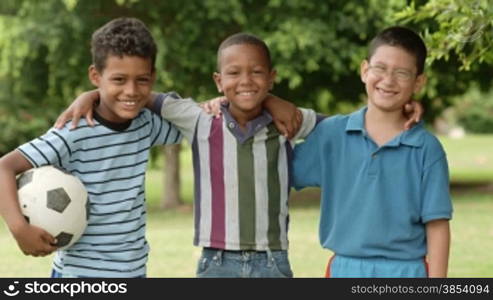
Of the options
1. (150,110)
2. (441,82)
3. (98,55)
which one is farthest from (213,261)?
(441,82)

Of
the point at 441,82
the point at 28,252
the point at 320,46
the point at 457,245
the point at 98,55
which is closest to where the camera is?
the point at 28,252

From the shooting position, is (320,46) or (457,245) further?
(320,46)

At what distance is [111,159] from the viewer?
13.9ft

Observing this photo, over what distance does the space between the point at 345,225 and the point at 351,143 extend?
1.22ft

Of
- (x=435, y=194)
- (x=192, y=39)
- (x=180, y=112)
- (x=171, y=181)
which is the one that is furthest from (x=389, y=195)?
(x=171, y=181)

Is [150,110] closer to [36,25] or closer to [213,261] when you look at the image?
[213,261]

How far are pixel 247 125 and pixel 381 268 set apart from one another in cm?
90

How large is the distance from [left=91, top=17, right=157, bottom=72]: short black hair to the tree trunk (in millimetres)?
15084

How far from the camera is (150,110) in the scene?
14.8 ft

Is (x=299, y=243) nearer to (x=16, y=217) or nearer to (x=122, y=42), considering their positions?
(x=122, y=42)

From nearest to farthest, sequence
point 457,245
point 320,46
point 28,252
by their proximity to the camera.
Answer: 1. point 28,252
2. point 457,245
3. point 320,46

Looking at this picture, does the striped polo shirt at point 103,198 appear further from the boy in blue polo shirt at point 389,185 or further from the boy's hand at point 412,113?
the boy's hand at point 412,113

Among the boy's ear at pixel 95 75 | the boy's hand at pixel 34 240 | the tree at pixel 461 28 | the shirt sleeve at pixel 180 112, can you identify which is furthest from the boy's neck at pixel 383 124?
the boy's hand at pixel 34 240

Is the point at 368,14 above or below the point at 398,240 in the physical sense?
above
